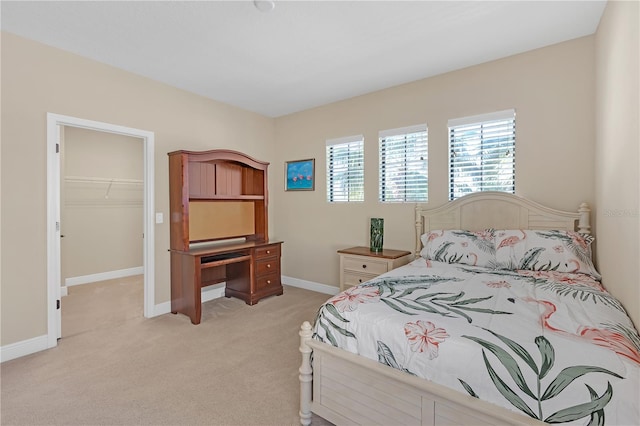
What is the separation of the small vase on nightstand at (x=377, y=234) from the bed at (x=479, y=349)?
49.1 inches

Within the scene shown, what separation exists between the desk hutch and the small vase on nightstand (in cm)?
135

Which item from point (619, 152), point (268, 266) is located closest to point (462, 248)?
point (619, 152)

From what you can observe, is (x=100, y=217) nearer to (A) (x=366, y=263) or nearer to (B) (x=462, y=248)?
(A) (x=366, y=263)

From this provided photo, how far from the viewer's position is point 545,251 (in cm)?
249

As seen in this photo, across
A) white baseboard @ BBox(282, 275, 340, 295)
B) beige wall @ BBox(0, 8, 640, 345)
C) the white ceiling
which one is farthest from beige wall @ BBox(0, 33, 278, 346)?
white baseboard @ BBox(282, 275, 340, 295)

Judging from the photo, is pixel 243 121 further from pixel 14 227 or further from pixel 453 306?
pixel 453 306

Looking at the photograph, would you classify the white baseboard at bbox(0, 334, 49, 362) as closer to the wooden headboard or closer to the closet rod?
the closet rod

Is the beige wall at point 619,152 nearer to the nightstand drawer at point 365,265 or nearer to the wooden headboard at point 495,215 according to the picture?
the wooden headboard at point 495,215

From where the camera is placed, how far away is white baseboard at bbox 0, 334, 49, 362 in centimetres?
256

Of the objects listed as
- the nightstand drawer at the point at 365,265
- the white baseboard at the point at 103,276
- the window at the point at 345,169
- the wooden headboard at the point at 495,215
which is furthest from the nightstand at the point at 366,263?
the white baseboard at the point at 103,276

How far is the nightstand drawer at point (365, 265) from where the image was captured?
3.46m

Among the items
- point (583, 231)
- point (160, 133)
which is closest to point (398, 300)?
point (583, 231)

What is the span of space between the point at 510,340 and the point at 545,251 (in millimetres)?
1573

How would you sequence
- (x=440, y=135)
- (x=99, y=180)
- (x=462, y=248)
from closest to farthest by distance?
(x=462, y=248)
(x=440, y=135)
(x=99, y=180)
